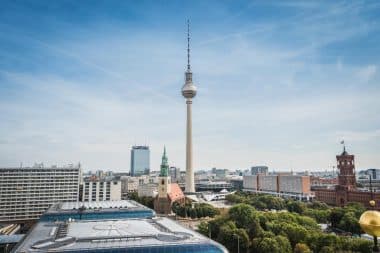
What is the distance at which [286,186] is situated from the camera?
559 ft

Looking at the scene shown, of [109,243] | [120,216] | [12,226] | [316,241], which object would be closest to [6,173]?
[12,226]

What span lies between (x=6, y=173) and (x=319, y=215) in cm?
9215

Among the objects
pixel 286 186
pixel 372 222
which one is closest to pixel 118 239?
pixel 372 222

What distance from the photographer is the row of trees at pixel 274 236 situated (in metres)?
48.1

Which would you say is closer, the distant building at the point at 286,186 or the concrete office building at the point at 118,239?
the concrete office building at the point at 118,239

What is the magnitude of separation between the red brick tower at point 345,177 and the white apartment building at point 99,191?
265 ft

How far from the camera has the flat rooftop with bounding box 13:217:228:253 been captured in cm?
3375

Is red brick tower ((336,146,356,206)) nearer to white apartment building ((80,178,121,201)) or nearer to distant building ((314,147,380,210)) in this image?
distant building ((314,147,380,210))

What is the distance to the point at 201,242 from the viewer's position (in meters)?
36.2

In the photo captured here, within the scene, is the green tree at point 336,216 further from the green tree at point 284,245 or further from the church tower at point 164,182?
the church tower at point 164,182

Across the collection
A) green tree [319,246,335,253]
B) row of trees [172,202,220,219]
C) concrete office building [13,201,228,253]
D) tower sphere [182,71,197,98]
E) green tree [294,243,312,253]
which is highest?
tower sphere [182,71,197,98]

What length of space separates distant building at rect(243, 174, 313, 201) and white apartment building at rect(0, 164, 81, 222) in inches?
4007

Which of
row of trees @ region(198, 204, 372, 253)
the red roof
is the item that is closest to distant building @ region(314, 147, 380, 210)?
row of trees @ region(198, 204, 372, 253)

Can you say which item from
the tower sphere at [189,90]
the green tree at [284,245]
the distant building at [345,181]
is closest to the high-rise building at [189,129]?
Result: the tower sphere at [189,90]
